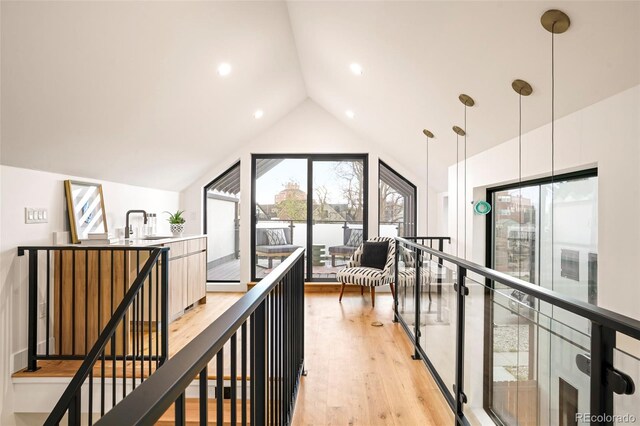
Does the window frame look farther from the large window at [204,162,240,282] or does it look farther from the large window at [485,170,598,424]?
the large window at [485,170,598,424]

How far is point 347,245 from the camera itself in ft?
19.6

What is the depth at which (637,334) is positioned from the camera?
809mm

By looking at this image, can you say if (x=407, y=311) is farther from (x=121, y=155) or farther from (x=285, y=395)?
(x=121, y=155)

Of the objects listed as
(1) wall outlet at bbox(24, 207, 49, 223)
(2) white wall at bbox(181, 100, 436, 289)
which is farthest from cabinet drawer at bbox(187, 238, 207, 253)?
(1) wall outlet at bbox(24, 207, 49, 223)

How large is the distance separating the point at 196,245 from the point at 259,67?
90.9 inches

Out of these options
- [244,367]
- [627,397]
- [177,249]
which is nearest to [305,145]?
[177,249]

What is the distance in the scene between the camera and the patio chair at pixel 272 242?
597 cm

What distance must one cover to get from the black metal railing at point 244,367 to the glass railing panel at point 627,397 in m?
0.91

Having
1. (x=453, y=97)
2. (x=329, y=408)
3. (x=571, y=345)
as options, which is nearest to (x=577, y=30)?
(x=453, y=97)

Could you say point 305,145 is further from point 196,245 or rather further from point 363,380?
point 363,380

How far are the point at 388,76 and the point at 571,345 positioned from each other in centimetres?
275

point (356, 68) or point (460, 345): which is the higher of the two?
point (356, 68)

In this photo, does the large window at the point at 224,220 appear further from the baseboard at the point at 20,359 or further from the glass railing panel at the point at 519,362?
the glass railing panel at the point at 519,362

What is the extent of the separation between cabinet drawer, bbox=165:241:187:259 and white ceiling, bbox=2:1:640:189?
95 centimetres
